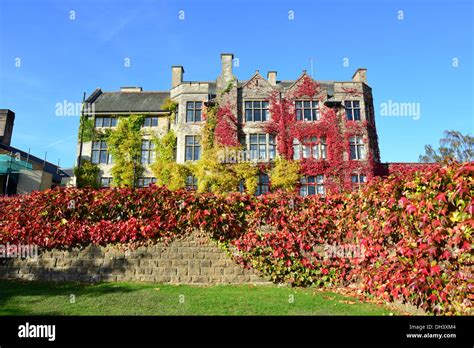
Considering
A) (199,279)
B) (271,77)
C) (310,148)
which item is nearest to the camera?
(199,279)

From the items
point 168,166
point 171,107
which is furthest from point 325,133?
point 171,107

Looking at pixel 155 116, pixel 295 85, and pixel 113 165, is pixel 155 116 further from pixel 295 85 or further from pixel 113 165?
pixel 295 85

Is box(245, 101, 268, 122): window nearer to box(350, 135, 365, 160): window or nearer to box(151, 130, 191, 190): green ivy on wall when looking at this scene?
box(151, 130, 191, 190): green ivy on wall

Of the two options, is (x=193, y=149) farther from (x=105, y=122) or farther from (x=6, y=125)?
(x=6, y=125)

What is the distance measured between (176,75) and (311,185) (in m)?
16.8

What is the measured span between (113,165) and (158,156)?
162 inches

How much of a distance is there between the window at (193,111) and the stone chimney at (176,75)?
4.45 meters

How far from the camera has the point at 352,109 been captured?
26438mm

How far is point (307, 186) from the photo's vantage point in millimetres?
24297

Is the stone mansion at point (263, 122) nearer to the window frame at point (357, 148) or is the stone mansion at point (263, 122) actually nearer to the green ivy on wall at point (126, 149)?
the window frame at point (357, 148)

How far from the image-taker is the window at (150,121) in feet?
93.4

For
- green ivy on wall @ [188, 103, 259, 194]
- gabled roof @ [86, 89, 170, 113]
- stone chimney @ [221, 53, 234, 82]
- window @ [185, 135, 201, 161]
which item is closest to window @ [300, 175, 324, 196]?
green ivy on wall @ [188, 103, 259, 194]

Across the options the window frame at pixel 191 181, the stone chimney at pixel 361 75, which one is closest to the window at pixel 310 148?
the stone chimney at pixel 361 75

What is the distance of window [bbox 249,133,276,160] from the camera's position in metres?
25.4
